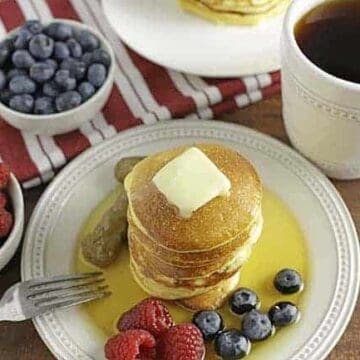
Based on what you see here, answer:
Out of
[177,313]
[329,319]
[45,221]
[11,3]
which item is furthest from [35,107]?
[329,319]

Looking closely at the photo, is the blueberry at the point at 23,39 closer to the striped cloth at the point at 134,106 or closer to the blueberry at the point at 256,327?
the striped cloth at the point at 134,106

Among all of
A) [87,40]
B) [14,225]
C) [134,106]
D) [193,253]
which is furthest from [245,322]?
[87,40]

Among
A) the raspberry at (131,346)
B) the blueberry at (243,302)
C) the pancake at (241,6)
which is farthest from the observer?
the pancake at (241,6)

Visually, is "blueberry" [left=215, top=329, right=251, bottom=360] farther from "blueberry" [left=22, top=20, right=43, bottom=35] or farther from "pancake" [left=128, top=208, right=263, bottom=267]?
"blueberry" [left=22, top=20, right=43, bottom=35]

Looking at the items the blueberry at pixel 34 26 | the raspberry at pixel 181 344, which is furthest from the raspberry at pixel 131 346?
the blueberry at pixel 34 26

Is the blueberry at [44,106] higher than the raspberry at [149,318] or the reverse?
higher

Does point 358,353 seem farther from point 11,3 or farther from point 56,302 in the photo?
point 11,3
